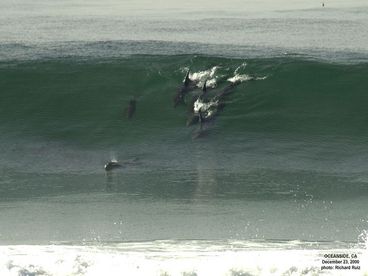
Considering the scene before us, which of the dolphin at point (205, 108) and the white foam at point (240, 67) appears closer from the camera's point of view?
the dolphin at point (205, 108)

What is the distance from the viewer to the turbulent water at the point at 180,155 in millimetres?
12906

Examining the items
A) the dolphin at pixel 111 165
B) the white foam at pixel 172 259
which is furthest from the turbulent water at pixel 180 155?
the dolphin at pixel 111 165

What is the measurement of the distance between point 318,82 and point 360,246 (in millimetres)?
11221

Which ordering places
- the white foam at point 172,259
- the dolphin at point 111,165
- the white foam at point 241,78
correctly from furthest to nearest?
1. the white foam at point 241,78
2. the dolphin at point 111,165
3. the white foam at point 172,259

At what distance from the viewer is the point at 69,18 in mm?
42062

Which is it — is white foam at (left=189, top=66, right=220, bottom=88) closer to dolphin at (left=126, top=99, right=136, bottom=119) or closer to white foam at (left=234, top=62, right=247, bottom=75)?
white foam at (left=234, top=62, right=247, bottom=75)

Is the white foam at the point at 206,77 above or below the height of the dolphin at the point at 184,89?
above

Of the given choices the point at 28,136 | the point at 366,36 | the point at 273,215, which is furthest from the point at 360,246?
the point at 366,36

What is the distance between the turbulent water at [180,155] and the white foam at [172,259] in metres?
0.03

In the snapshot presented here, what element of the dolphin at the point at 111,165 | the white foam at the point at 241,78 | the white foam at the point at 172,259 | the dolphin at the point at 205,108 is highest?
the white foam at the point at 241,78

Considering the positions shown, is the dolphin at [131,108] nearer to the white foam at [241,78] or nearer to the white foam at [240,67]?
the white foam at [241,78]

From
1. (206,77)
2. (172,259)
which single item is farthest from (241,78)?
(172,259)

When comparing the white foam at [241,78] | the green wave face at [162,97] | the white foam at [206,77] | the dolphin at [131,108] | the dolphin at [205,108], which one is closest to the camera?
the green wave face at [162,97]

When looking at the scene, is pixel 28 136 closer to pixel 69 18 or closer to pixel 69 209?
pixel 69 209
